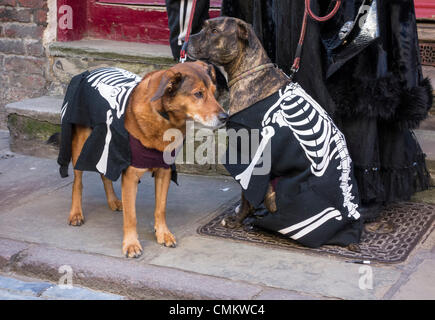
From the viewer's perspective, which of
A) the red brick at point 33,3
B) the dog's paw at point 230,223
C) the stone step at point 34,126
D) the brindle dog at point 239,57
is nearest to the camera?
the brindle dog at point 239,57

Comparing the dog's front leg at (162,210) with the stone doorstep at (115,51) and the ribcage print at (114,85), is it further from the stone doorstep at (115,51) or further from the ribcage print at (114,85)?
the stone doorstep at (115,51)

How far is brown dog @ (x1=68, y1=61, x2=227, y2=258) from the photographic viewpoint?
13.0ft

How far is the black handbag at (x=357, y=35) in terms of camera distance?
4609 millimetres

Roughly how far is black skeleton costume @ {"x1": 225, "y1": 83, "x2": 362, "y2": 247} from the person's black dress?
334mm

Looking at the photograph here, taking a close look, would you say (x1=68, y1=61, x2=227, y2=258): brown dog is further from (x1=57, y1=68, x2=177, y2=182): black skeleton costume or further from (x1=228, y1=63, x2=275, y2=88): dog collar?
(x1=228, y1=63, x2=275, y2=88): dog collar

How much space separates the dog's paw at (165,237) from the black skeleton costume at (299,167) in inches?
21.4

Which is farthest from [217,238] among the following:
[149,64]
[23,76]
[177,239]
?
[23,76]

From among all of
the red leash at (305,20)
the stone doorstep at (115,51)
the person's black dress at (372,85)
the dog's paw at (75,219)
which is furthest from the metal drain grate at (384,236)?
the stone doorstep at (115,51)

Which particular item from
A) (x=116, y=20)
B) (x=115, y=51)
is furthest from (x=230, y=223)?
(x=116, y=20)

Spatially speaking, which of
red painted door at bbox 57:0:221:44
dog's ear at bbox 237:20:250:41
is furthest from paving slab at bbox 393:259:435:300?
red painted door at bbox 57:0:221:44

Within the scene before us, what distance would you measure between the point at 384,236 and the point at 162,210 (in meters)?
1.45

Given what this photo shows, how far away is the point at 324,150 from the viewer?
14.4 ft
